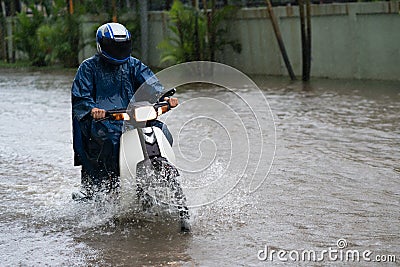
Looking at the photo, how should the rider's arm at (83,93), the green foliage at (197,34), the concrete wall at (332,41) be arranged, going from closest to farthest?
the rider's arm at (83,93) < the concrete wall at (332,41) < the green foliage at (197,34)

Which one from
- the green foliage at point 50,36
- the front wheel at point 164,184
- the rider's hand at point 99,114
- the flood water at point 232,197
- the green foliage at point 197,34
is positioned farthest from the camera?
the green foliage at point 50,36

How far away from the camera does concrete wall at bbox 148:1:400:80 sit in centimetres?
1788

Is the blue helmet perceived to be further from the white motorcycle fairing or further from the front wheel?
the front wheel

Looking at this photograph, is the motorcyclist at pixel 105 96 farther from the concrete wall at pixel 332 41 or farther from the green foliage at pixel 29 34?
the green foliage at pixel 29 34

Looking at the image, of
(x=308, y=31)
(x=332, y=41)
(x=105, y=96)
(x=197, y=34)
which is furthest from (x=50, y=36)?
(x=105, y=96)

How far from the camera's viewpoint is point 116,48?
685 centimetres

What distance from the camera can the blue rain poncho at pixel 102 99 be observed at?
683cm

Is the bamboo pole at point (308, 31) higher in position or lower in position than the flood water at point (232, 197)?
higher

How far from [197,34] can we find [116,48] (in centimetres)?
1432

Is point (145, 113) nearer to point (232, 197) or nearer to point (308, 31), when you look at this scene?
point (232, 197)

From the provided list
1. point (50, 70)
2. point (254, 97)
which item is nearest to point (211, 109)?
point (254, 97)

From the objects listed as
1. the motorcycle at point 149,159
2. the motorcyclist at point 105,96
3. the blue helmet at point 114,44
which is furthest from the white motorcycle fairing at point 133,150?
the blue helmet at point 114,44

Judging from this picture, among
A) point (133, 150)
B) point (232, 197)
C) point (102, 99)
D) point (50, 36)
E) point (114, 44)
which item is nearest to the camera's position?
point (133, 150)

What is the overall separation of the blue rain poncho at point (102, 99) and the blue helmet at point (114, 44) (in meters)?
0.20
